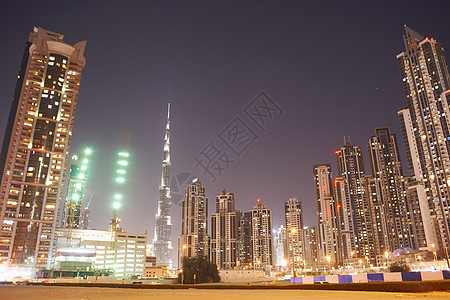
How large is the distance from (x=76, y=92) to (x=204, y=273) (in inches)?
4116

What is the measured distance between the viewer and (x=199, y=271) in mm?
80312

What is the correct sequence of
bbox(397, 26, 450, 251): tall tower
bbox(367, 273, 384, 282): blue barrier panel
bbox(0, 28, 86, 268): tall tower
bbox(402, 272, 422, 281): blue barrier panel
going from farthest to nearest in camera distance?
bbox(397, 26, 450, 251): tall tower → bbox(0, 28, 86, 268): tall tower → bbox(367, 273, 384, 282): blue barrier panel → bbox(402, 272, 422, 281): blue barrier panel

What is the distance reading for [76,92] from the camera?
14412 centimetres

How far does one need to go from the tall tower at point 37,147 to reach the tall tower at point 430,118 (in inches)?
5947

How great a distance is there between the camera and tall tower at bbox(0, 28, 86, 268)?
11369 centimetres

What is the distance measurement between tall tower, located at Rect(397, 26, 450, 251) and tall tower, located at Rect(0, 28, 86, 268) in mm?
151058

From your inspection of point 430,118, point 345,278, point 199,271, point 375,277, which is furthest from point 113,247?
point 430,118

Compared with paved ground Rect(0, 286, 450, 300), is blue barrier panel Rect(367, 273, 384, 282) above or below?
above

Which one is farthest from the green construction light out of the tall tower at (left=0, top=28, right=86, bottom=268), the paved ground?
the paved ground

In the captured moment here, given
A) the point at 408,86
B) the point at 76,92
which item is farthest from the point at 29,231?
the point at 408,86

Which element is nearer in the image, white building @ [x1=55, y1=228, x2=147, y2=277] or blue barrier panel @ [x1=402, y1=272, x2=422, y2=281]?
blue barrier panel @ [x1=402, y1=272, x2=422, y2=281]

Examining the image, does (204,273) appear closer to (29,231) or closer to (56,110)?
A: (29,231)

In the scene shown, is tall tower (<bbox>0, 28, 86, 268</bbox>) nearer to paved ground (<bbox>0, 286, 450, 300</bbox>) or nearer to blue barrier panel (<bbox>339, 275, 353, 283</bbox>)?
paved ground (<bbox>0, 286, 450, 300</bbox>)

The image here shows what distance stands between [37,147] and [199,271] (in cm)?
8674
